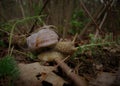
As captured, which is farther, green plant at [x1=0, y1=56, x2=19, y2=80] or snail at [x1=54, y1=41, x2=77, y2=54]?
Result: snail at [x1=54, y1=41, x2=77, y2=54]

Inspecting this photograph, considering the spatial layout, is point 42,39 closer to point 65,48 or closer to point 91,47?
point 65,48

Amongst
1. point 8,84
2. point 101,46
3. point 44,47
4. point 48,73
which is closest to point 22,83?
point 8,84

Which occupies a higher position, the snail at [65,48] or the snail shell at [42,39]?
the snail shell at [42,39]

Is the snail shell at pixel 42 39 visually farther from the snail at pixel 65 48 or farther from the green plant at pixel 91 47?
the green plant at pixel 91 47

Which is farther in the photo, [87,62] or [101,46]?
[101,46]

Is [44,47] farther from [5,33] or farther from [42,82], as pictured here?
[5,33]

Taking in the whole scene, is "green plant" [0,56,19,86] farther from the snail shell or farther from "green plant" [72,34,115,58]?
"green plant" [72,34,115,58]

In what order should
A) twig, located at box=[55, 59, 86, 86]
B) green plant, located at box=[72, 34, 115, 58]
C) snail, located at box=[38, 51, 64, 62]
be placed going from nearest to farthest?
1. twig, located at box=[55, 59, 86, 86]
2. snail, located at box=[38, 51, 64, 62]
3. green plant, located at box=[72, 34, 115, 58]

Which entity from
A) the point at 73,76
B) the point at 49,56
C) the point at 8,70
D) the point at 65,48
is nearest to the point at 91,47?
the point at 65,48

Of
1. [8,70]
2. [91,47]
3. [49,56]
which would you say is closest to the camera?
[8,70]

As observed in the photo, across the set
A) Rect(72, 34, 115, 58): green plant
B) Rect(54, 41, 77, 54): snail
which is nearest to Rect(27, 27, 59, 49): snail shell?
Rect(54, 41, 77, 54): snail

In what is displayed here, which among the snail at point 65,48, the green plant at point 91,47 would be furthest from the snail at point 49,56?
the green plant at point 91,47
